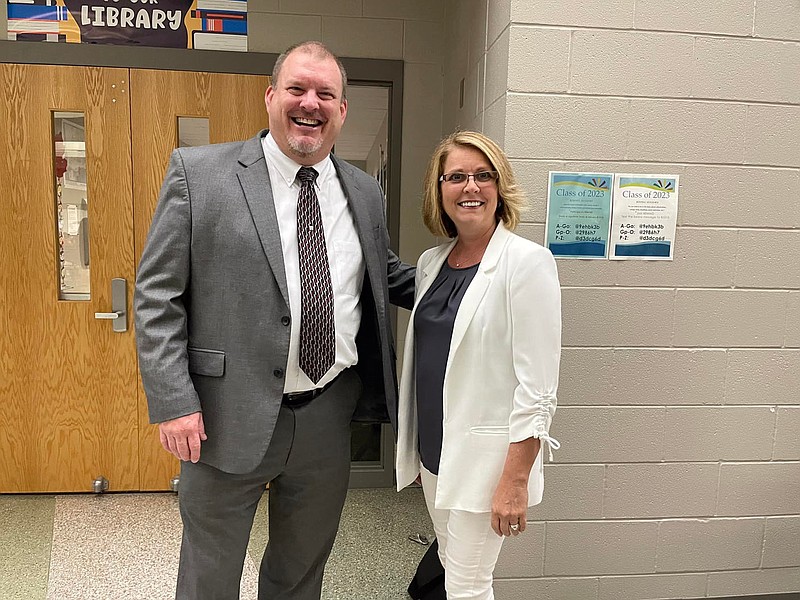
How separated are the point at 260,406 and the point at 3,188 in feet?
6.96

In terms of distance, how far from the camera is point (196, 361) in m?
1.55

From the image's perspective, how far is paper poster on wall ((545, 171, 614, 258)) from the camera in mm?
1967

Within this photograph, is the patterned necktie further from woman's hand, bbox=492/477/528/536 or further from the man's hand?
woman's hand, bbox=492/477/528/536

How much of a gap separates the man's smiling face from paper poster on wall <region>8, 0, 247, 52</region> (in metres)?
1.53

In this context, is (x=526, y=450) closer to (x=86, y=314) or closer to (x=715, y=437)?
(x=715, y=437)

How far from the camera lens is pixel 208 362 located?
1.54m

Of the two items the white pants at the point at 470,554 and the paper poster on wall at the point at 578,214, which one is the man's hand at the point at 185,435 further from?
the paper poster on wall at the point at 578,214

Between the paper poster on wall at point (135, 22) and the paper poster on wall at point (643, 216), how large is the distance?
74.8 inches

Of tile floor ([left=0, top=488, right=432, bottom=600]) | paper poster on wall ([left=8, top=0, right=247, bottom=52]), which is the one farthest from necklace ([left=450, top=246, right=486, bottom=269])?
paper poster on wall ([left=8, top=0, right=247, bottom=52])

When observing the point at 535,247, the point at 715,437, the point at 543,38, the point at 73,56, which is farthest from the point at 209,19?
the point at 715,437

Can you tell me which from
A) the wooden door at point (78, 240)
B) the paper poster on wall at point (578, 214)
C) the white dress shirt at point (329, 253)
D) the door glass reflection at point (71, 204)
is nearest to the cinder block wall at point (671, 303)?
the paper poster on wall at point (578, 214)

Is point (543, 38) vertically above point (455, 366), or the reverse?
point (543, 38)

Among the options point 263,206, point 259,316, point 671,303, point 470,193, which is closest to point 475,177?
point 470,193

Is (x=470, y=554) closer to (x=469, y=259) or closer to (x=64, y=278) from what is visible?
(x=469, y=259)
